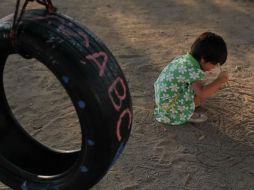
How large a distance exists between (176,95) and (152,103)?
1.00ft

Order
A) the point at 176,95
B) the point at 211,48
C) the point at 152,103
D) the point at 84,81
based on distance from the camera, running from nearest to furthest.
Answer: the point at 84,81, the point at 211,48, the point at 176,95, the point at 152,103

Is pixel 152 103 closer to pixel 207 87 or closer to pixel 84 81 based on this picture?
pixel 207 87

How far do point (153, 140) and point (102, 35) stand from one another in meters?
1.87

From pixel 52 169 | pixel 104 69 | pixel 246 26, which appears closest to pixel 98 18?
pixel 246 26

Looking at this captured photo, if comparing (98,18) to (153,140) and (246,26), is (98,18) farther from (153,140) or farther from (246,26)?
(153,140)

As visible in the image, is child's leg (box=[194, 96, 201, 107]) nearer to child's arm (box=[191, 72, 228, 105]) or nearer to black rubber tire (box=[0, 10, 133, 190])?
child's arm (box=[191, 72, 228, 105])

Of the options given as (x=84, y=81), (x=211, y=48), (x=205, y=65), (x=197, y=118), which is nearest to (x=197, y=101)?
(x=197, y=118)

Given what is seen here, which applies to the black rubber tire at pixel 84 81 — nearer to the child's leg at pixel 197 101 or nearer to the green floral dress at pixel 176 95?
the green floral dress at pixel 176 95

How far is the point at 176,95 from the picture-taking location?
3.65 meters

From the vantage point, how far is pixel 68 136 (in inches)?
137

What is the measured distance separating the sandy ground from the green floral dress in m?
0.08

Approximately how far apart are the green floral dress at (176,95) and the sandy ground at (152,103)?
3.2 inches

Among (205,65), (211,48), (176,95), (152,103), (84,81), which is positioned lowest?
(152,103)

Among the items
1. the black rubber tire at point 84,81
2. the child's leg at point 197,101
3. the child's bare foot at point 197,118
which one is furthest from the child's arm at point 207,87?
the black rubber tire at point 84,81
